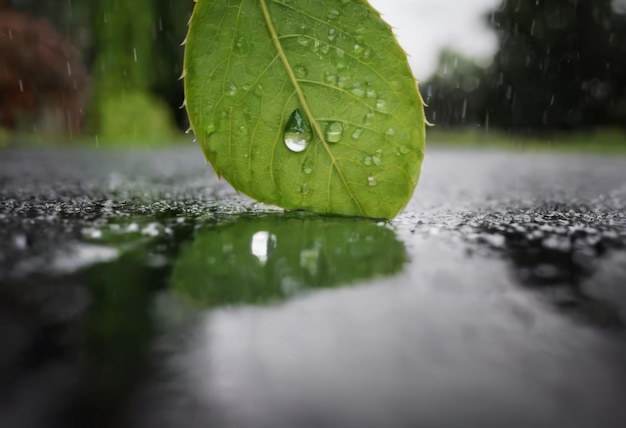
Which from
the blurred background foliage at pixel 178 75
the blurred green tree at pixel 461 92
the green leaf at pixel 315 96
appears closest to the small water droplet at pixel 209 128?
the green leaf at pixel 315 96

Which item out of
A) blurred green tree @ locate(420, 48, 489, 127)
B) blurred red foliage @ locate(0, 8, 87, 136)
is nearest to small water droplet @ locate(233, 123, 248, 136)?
blurred red foliage @ locate(0, 8, 87, 136)

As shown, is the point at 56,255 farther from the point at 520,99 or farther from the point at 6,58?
the point at 520,99

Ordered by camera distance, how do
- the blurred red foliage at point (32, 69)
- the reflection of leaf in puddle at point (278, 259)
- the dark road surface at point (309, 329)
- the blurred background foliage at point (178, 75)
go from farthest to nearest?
the blurred background foliage at point (178, 75)
the blurred red foliage at point (32, 69)
the reflection of leaf in puddle at point (278, 259)
the dark road surface at point (309, 329)

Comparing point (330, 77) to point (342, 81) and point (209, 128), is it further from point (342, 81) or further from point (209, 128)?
point (209, 128)

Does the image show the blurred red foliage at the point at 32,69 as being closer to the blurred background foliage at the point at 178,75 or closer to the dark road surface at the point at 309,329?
the blurred background foliage at the point at 178,75

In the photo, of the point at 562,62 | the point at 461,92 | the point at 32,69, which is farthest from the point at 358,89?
the point at 461,92
